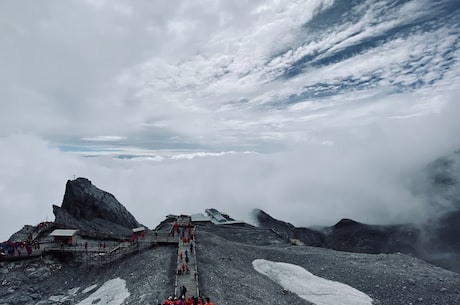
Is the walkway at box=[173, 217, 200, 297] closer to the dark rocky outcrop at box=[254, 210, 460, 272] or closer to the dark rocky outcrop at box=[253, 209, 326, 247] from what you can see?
the dark rocky outcrop at box=[254, 210, 460, 272]

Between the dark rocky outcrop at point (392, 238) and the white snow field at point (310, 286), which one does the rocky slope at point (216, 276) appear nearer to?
the white snow field at point (310, 286)

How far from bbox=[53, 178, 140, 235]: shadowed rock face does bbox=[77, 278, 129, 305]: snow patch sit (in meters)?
46.8

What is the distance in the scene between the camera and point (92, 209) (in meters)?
78.4

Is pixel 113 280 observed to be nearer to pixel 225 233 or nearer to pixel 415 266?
pixel 225 233

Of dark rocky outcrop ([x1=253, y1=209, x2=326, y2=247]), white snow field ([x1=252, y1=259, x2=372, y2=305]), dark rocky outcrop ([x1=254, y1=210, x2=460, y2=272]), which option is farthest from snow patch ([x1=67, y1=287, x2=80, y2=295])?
dark rocky outcrop ([x1=253, y1=209, x2=326, y2=247])

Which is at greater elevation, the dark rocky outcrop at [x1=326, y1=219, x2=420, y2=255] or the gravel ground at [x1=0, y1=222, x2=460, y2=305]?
the gravel ground at [x1=0, y1=222, x2=460, y2=305]

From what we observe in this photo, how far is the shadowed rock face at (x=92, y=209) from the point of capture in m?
74.8

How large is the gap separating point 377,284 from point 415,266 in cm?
1025

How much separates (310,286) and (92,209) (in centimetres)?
6901

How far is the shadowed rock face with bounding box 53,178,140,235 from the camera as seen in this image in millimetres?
74750

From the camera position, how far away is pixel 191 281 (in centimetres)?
2612

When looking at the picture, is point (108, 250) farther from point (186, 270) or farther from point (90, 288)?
point (186, 270)

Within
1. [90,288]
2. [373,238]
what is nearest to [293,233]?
[373,238]

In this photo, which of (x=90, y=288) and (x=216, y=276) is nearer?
(x=216, y=276)
